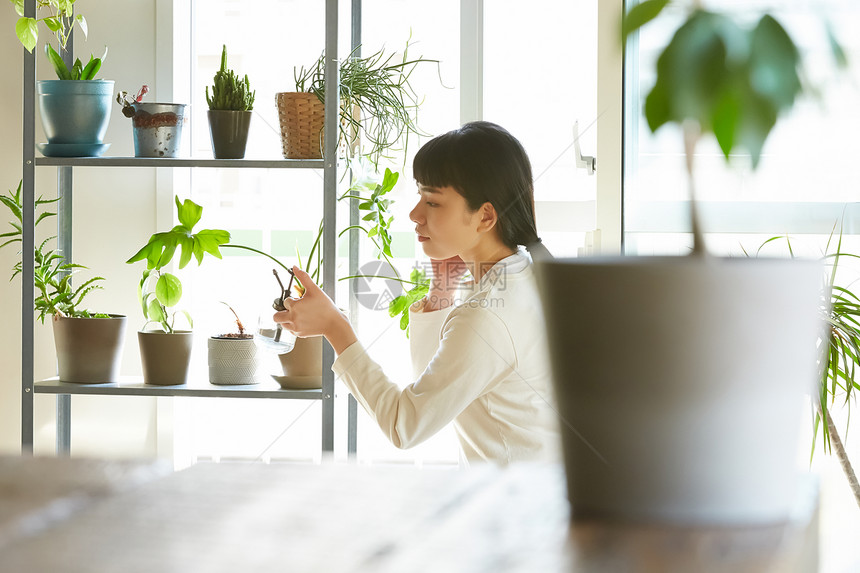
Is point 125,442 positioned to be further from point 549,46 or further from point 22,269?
point 549,46

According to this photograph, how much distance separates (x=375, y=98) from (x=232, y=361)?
730mm

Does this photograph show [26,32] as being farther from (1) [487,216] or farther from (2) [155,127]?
(1) [487,216]

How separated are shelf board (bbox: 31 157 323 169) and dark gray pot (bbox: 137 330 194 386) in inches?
15.4

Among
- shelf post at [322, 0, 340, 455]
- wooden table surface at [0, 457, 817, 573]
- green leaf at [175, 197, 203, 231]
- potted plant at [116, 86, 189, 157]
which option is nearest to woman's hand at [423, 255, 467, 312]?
shelf post at [322, 0, 340, 455]

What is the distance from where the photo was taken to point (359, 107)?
198 cm

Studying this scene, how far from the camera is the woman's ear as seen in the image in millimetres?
1487

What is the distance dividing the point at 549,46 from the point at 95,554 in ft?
6.63

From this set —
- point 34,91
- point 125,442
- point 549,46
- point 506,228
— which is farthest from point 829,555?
point 34,91

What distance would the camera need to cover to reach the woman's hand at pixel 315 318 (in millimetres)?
Result: 1458

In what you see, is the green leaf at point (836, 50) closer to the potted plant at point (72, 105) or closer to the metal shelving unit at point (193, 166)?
the metal shelving unit at point (193, 166)

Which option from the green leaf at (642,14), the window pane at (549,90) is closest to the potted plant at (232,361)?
the window pane at (549,90)

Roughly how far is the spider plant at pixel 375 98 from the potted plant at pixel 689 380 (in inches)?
63.3

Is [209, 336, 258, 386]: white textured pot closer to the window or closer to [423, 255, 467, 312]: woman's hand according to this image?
the window

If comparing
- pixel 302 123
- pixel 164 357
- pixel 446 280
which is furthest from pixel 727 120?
pixel 164 357
